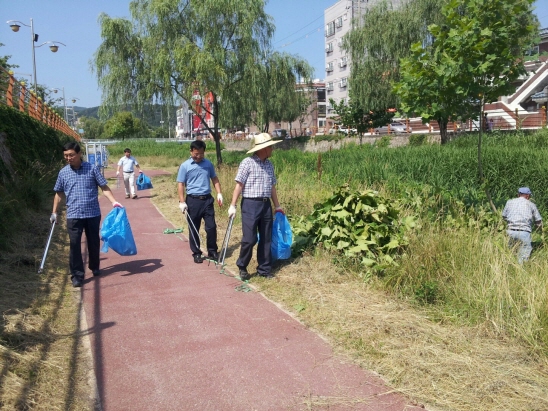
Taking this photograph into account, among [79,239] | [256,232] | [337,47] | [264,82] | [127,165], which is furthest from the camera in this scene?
[337,47]

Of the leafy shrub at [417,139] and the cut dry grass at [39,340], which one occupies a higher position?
the leafy shrub at [417,139]

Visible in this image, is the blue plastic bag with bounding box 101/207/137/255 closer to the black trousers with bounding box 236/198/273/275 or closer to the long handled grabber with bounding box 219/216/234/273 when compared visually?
the long handled grabber with bounding box 219/216/234/273

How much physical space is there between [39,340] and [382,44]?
1158 inches

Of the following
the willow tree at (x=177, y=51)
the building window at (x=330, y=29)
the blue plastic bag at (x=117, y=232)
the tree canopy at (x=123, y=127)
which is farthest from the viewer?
the tree canopy at (x=123, y=127)

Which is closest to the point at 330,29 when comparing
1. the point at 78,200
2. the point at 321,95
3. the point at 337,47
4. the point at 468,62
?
the point at 337,47

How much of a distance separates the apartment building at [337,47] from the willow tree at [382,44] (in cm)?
3244

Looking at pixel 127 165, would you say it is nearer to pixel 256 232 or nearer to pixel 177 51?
pixel 177 51

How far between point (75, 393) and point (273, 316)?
2.06 metres

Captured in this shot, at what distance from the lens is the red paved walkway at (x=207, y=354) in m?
3.58

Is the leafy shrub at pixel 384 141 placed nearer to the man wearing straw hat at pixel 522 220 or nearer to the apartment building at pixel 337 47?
the man wearing straw hat at pixel 522 220

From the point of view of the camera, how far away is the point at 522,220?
754 cm

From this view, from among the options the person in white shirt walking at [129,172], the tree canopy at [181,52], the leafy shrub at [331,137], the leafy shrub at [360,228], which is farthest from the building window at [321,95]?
the leafy shrub at [360,228]

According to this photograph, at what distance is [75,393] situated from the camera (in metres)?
3.63

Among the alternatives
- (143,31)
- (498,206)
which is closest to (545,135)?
(498,206)
